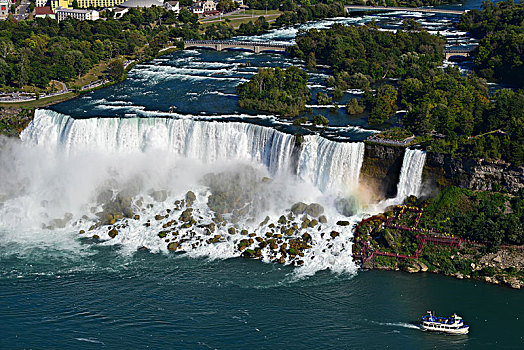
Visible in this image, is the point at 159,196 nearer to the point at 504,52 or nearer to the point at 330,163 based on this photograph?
the point at 330,163

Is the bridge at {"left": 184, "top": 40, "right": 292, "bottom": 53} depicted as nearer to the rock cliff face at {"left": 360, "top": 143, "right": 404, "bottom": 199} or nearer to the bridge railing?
the bridge railing

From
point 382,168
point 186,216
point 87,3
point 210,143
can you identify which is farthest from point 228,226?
point 87,3

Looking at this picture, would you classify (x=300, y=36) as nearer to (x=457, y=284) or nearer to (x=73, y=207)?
(x=73, y=207)

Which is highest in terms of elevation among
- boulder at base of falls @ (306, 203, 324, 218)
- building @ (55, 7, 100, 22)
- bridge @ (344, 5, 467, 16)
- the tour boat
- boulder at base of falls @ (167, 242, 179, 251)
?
bridge @ (344, 5, 467, 16)

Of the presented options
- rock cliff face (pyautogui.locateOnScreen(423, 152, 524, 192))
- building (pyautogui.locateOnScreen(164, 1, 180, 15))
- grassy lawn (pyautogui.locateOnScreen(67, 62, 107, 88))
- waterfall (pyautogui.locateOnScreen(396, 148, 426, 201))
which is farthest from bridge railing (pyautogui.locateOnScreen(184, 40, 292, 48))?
rock cliff face (pyautogui.locateOnScreen(423, 152, 524, 192))

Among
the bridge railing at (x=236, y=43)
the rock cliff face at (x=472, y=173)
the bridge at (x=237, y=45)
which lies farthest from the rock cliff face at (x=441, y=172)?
the bridge railing at (x=236, y=43)

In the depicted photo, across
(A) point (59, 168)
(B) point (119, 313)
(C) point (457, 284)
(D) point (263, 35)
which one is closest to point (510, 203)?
(C) point (457, 284)

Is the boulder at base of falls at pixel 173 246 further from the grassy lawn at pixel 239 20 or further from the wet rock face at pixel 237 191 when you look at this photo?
the grassy lawn at pixel 239 20
